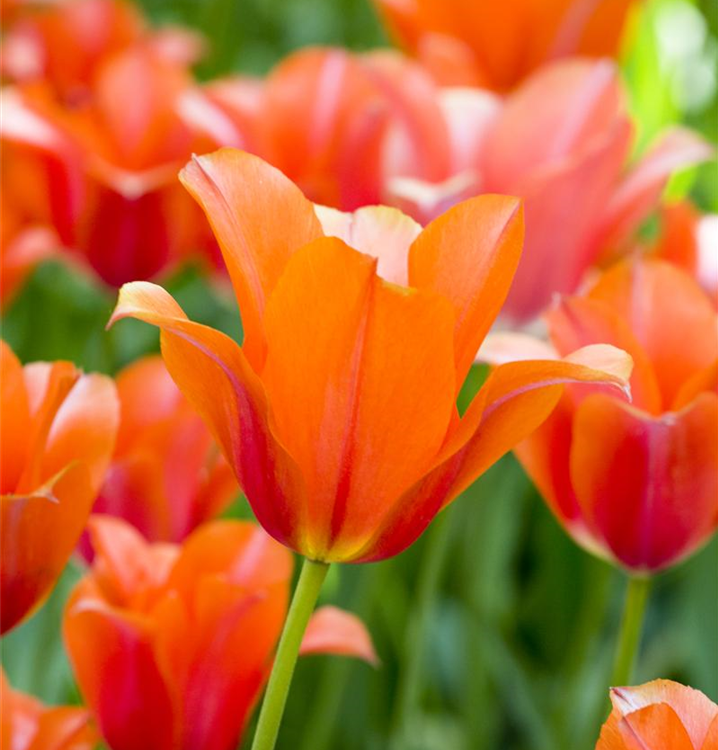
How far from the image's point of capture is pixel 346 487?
42cm

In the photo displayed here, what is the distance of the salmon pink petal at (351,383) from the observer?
0.39 meters

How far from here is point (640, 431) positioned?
53 cm

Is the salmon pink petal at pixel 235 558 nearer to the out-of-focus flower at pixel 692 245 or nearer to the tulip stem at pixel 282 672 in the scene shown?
the tulip stem at pixel 282 672

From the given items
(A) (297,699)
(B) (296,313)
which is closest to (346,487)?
(B) (296,313)

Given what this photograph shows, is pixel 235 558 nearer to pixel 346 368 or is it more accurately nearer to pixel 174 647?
pixel 174 647

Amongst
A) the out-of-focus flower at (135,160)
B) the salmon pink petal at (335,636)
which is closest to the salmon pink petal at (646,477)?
the salmon pink petal at (335,636)

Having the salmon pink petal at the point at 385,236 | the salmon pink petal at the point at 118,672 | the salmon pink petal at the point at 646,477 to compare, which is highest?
the salmon pink petal at the point at 385,236

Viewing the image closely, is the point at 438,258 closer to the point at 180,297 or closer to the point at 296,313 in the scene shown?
the point at 296,313

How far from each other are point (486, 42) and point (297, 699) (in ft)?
1.73

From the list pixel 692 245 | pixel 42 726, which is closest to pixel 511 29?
pixel 692 245

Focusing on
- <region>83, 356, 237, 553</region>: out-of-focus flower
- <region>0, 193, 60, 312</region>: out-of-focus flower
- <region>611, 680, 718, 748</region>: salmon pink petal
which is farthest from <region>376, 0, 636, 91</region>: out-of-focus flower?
<region>611, 680, 718, 748</region>: salmon pink petal

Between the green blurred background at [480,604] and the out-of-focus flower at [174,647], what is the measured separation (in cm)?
25

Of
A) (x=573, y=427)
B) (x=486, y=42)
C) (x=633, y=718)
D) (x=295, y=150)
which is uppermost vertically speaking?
(x=486, y=42)

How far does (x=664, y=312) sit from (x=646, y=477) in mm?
73
